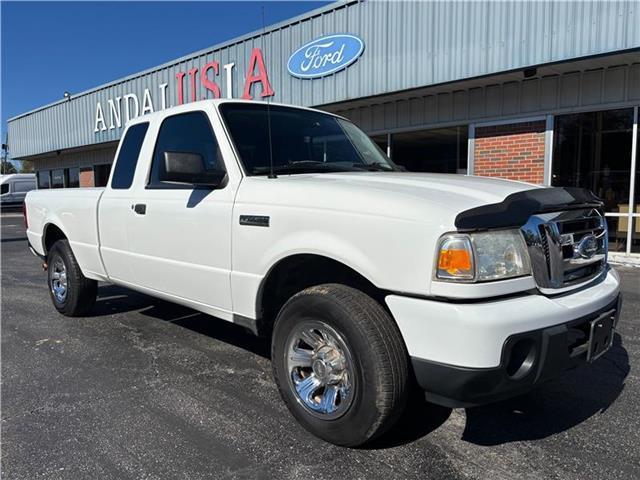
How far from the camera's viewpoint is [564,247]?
2.56 meters

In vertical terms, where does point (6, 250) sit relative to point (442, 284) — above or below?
below

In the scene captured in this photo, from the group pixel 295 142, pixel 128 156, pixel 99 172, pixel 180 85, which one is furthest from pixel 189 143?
pixel 99 172

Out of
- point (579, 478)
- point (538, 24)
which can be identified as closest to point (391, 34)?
point (538, 24)

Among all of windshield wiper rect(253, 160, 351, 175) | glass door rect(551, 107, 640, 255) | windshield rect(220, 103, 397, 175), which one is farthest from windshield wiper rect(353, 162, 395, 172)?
glass door rect(551, 107, 640, 255)

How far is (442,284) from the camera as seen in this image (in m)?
2.23

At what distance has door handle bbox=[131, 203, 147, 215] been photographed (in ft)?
13.2

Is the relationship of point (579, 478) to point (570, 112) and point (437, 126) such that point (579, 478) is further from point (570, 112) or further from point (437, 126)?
point (437, 126)

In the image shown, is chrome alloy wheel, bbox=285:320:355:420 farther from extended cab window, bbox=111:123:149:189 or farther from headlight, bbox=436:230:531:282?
extended cab window, bbox=111:123:149:189

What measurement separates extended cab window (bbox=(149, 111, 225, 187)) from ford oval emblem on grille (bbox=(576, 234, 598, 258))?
218 centimetres

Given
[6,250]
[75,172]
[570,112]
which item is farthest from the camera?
[75,172]

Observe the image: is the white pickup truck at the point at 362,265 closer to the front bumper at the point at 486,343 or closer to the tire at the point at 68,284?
the front bumper at the point at 486,343

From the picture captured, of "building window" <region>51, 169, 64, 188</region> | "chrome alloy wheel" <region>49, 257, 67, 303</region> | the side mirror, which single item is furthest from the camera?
"building window" <region>51, 169, 64, 188</region>

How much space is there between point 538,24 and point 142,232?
6.83 meters

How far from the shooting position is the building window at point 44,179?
86.8 feet
